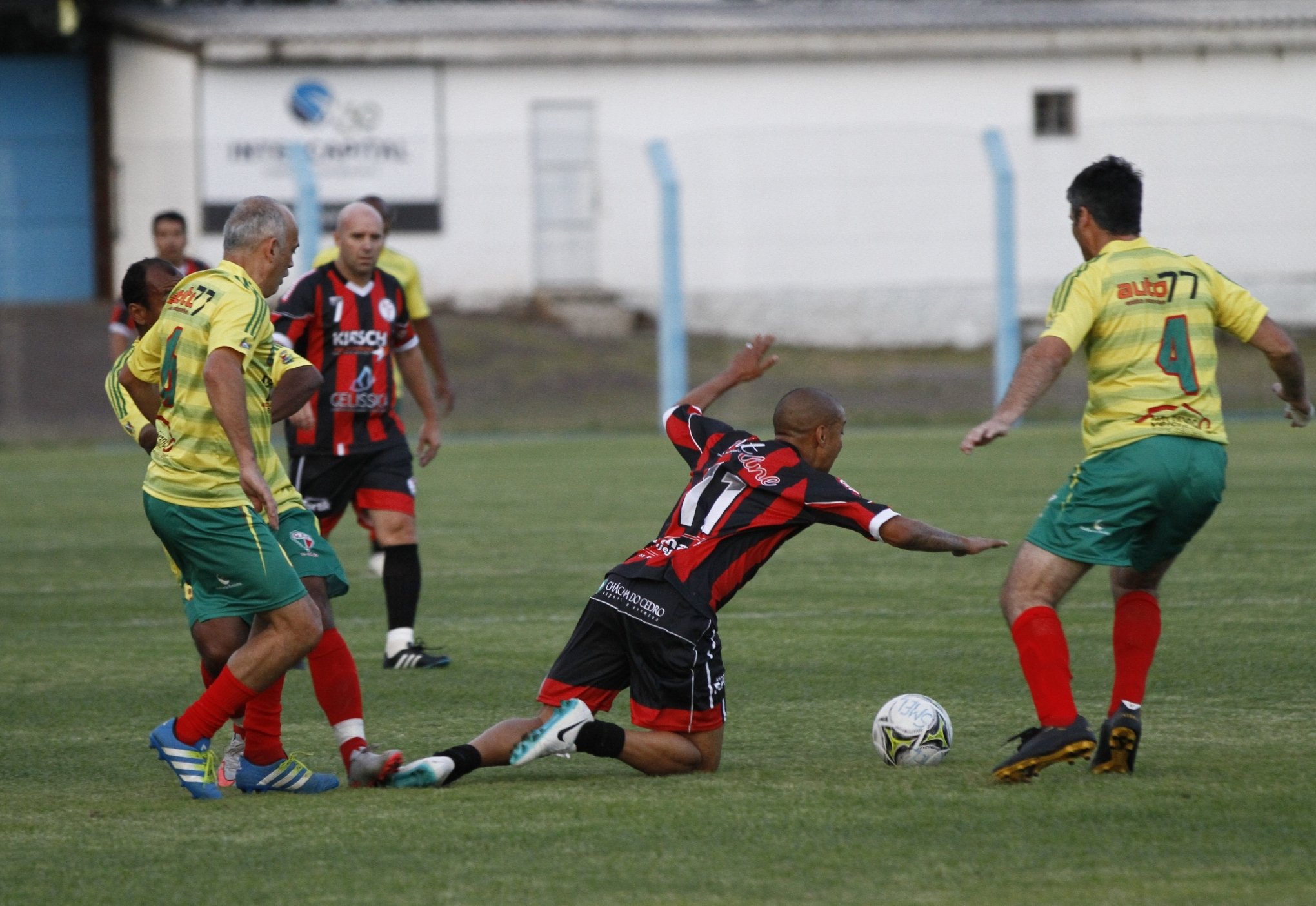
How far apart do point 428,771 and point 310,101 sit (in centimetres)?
2303

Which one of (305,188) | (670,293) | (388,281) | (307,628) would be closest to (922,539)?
(307,628)

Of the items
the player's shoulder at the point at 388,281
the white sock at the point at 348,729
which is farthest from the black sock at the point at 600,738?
the player's shoulder at the point at 388,281

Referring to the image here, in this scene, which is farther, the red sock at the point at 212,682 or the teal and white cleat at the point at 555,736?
the red sock at the point at 212,682

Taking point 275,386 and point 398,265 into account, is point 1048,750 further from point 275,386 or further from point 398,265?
point 398,265

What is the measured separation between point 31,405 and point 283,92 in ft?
24.3

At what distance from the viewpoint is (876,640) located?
7613mm

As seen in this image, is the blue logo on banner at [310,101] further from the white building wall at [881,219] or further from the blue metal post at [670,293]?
the blue metal post at [670,293]

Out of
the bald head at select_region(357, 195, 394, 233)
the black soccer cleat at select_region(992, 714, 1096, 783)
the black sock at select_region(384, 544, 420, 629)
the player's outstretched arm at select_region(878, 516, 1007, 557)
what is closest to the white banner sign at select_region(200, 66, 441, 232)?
the bald head at select_region(357, 195, 394, 233)

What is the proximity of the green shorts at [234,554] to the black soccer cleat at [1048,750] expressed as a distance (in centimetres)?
213

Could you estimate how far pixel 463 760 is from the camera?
16.6ft

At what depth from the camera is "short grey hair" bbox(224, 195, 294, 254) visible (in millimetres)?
5184

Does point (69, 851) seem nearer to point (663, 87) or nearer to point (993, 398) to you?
point (993, 398)

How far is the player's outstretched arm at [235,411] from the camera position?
16.0ft

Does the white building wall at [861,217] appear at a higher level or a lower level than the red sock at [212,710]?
higher
